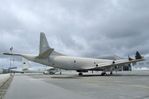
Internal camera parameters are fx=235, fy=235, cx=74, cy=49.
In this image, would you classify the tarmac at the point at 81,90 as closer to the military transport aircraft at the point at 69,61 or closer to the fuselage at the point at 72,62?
the military transport aircraft at the point at 69,61

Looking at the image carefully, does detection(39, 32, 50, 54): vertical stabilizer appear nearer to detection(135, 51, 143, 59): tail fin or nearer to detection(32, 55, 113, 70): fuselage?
detection(32, 55, 113, 70): fuselage

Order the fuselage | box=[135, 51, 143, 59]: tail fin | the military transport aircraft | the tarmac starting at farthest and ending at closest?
box=[135, 51, 143, 59]: tail fin
the fuselage
the military transport aircraft
the tarmac

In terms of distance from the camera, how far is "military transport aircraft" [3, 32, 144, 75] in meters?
42.5

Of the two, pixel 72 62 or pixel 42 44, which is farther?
pixel 72 62

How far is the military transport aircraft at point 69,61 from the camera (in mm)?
42531

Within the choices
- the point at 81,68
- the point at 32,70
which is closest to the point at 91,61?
the point at 81,68

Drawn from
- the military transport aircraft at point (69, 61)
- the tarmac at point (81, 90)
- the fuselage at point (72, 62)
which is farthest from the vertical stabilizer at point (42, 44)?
the tarmac at point (81, 90)

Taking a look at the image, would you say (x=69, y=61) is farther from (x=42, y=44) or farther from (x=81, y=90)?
(x=81, y=90)

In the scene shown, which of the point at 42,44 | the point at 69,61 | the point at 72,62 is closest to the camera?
the point at 42,44

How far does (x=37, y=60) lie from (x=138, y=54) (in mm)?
20346

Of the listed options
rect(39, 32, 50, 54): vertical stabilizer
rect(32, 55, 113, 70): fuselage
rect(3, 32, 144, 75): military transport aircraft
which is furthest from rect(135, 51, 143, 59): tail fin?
rect(39, 32, 50, 54): vertical stabilizer

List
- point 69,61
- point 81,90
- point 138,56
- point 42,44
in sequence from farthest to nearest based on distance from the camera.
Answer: point 138,56
point 69,61
point 42,44
point 81,90

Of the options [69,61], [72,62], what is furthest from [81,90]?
[72,62]

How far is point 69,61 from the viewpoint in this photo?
4475cm
